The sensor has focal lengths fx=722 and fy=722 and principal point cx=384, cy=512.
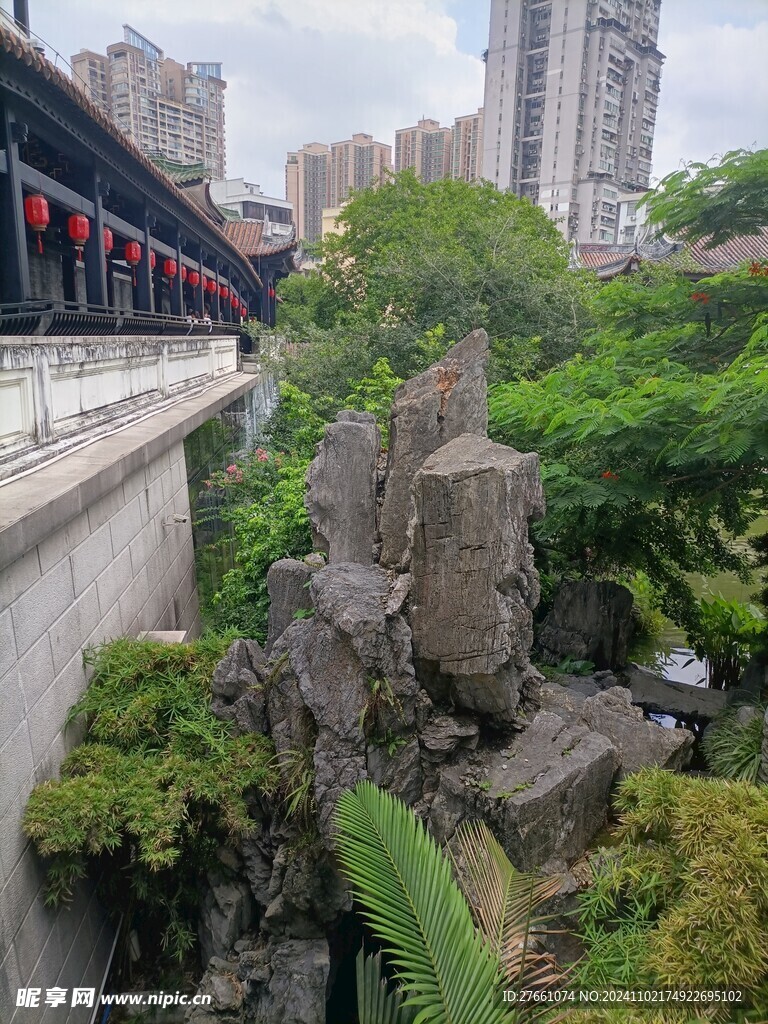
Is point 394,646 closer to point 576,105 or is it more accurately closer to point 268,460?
point 268,460

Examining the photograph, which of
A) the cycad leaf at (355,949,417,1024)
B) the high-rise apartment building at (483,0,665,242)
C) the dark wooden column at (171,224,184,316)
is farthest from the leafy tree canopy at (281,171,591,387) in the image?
the high-rise apartment building at (483,0,665,242)

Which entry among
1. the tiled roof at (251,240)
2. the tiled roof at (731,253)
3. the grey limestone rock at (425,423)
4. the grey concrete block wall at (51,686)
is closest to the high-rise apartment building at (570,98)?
the tiled roof at (251,240)

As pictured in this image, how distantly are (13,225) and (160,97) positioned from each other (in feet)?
196

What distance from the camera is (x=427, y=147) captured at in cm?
6262

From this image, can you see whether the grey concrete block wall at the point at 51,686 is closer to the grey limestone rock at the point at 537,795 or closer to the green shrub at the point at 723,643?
the grey limestone rock at the point at 537,795

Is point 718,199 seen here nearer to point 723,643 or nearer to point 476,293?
point 723,643

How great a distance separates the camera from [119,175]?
31.6 ft

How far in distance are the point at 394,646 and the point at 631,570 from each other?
459 cm

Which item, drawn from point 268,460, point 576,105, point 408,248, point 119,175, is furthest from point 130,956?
point 576,105

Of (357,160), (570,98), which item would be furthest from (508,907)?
(357,160)

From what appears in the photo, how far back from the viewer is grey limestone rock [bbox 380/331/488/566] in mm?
5684

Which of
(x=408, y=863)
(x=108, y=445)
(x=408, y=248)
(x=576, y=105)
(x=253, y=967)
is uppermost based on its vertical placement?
(x=576, y=105)

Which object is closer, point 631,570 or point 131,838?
point 131,838

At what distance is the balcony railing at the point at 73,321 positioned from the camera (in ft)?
21.7
